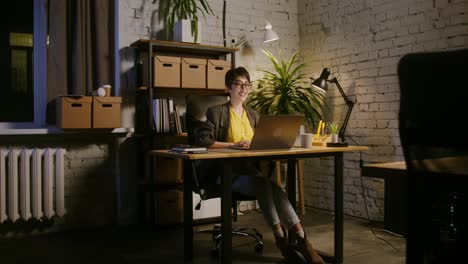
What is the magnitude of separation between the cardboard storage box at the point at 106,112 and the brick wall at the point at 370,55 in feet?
6.96

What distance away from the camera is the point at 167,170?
12.7 feet

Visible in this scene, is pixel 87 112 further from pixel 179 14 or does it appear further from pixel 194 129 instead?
pixel 179 14

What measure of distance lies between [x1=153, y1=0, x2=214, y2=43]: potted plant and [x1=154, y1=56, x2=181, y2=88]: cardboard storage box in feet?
0.85

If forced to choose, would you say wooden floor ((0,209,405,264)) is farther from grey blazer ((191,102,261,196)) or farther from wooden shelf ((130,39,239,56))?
wooden shelf ((130,39,239,56))

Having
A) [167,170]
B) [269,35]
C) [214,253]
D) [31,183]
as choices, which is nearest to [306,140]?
[214,253]

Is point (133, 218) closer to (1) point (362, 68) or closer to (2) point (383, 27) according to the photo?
(1) point (362, 68)

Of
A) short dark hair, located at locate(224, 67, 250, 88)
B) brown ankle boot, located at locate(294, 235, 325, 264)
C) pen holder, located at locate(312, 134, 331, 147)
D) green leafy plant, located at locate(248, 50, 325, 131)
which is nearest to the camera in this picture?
brown ankle boot, located at locate(294, 235, 325, 264)

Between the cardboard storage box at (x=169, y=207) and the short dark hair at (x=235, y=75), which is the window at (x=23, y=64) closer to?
the cardboard storage box at (x=169, y=207)

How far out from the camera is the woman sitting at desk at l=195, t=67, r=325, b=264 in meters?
2.71

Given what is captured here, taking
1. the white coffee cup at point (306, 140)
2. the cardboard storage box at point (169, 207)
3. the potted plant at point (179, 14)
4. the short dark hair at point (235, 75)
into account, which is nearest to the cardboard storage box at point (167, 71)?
the potted plant at point (179, 14)

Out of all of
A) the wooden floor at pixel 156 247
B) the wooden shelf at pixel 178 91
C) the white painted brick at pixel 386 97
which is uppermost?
the wooden shelf at pixel 178 91

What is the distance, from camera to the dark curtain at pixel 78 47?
3.64 m

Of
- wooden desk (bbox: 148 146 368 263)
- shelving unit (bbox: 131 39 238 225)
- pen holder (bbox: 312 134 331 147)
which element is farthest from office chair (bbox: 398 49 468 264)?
shelving unit (bbox: 131 39 238 225)

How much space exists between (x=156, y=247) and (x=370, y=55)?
2479mm
